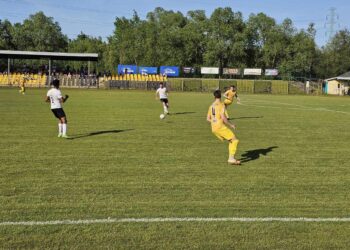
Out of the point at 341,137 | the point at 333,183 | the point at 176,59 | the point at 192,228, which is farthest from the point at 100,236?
the point at 176,59

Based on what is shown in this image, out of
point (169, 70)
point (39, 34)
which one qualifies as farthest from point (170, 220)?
point (39, 34)

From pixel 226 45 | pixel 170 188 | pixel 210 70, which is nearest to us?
pixel 170 188

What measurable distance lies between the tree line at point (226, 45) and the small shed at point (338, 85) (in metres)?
10.9

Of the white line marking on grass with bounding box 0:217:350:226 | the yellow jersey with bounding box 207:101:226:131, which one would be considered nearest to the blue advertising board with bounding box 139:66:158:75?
the yellow jersey with bounding box 207:101:226:131

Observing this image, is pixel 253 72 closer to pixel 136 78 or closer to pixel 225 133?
pixel 136 78

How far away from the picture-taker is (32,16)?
399ft

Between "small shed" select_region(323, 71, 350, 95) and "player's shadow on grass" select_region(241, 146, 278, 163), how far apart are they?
209 ft

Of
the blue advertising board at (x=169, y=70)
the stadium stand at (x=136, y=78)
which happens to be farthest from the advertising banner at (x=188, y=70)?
the stadium stand at (x=136, y=78)

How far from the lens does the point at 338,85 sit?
74.8m

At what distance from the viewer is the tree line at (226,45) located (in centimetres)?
9050

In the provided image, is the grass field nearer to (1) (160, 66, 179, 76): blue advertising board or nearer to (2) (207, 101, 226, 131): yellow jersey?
(2) (207, 101, 226, 131): yellow jersey

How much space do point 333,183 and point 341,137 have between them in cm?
724

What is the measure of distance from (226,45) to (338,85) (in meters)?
26.3

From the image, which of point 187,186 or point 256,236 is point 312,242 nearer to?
point 256,236
